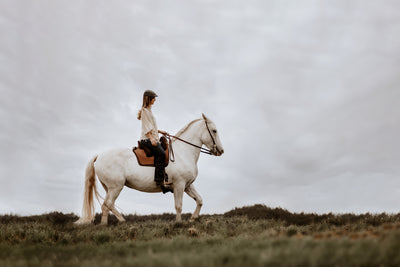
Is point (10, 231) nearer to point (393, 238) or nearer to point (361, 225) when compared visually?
point (393, 238)

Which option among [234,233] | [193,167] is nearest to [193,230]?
[234,233]

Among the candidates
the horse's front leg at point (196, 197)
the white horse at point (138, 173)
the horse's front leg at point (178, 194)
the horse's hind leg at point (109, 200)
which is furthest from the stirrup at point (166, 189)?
the horse's hind leg at point (109, 200)

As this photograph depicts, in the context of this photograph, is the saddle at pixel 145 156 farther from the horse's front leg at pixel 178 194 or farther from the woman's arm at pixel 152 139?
the horse's front leg at pixel 178 194

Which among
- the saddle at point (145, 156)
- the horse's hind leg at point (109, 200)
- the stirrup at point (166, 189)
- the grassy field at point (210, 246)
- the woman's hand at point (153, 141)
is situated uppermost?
the woman's hand at point (153, 141)

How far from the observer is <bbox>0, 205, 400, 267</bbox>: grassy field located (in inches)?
154

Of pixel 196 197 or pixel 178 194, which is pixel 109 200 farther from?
pixel 196 197

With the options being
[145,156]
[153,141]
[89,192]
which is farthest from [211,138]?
[89,192]

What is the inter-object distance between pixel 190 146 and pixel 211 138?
773 mm

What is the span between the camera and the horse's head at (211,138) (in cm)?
1100

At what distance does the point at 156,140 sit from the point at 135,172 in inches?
48.5

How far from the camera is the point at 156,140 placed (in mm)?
10289

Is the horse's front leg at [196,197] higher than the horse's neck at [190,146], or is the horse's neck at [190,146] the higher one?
the horse's neck at [190,146]

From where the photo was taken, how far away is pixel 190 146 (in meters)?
11.0

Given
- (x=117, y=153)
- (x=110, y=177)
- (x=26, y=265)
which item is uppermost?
(x=117, y=153)
